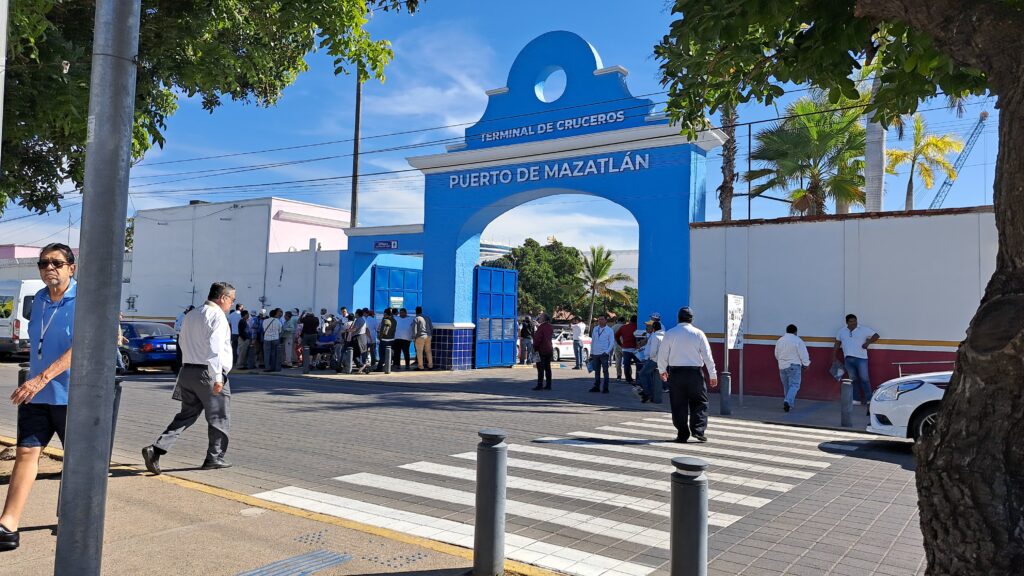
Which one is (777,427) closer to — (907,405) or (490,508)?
(907,405)

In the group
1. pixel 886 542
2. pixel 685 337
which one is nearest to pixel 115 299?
pixel 886 542

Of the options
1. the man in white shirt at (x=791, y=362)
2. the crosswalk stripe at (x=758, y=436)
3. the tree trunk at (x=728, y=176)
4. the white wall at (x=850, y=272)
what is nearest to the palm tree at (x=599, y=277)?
the tree trunk at (x=728, y=176)

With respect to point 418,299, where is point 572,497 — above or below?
below

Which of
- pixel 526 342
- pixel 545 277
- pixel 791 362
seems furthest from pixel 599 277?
pixel 791 362

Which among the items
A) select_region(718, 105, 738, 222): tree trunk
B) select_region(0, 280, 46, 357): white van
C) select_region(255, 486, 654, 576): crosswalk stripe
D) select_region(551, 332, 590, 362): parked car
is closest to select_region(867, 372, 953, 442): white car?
select_region(255, 486, 654, 576): crosswalk stripe

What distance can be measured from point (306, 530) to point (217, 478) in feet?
7.01

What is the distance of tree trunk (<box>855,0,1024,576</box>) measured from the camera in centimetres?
270

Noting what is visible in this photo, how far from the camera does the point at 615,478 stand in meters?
7.30

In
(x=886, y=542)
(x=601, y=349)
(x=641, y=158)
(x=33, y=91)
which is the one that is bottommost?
(x=886, y=542)

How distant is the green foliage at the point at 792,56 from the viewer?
14.7ft

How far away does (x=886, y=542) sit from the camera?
17.8 feet

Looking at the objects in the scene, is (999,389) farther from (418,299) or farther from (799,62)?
(418,299)

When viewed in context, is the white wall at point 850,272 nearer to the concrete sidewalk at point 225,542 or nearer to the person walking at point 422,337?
the person walking at point 422,337

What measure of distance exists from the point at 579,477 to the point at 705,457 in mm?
1958
